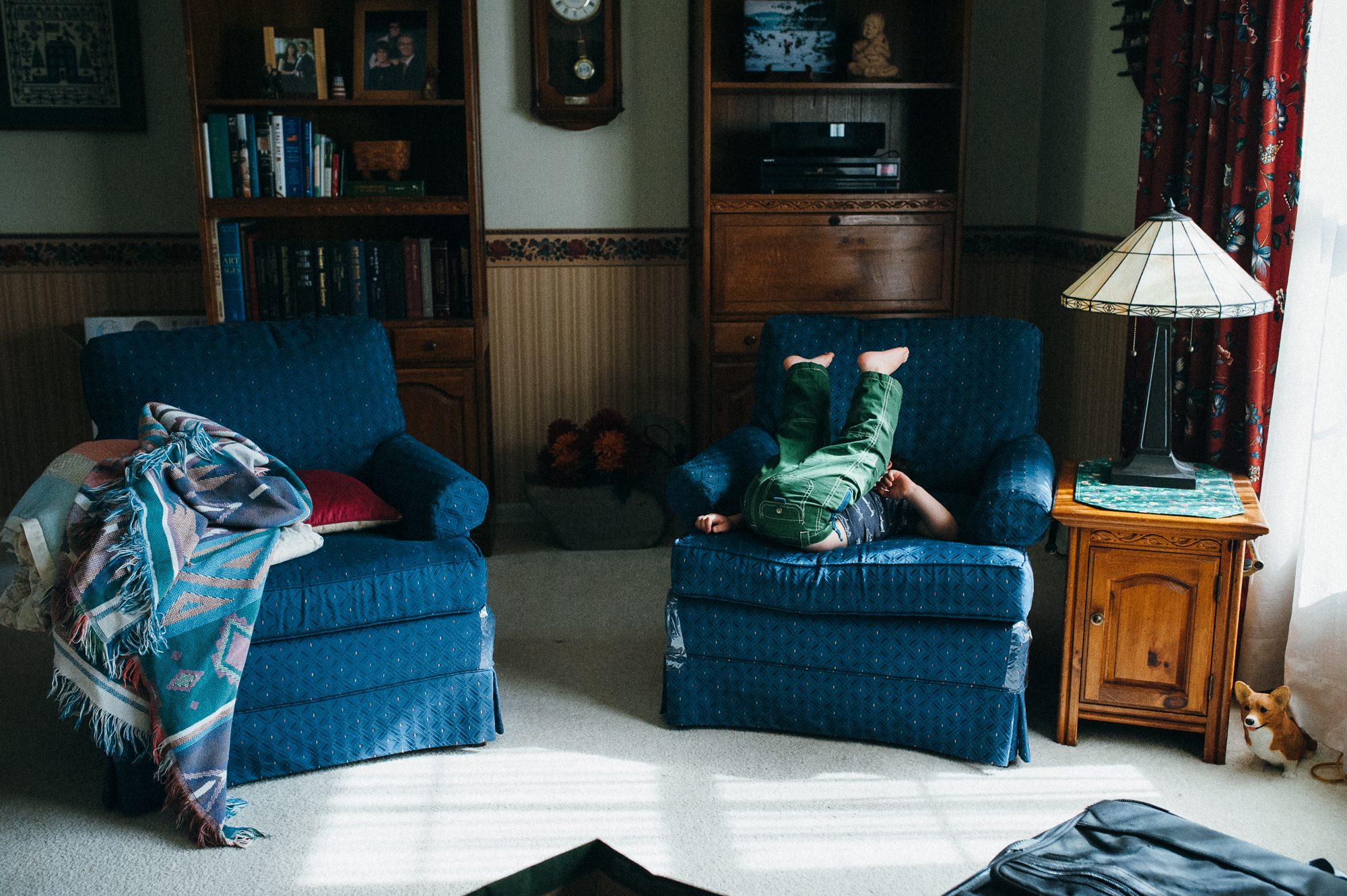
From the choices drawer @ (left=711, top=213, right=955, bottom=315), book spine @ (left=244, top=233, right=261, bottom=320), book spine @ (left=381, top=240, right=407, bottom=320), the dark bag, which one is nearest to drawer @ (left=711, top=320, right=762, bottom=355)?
drawer @ (left=711, top=213, right=955, bottom=315)

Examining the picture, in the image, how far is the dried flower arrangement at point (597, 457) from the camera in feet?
12.0

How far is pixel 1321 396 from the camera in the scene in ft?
7.55

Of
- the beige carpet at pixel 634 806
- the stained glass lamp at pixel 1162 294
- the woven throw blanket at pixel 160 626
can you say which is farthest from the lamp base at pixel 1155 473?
the woven throw blanket at pixel 160 626

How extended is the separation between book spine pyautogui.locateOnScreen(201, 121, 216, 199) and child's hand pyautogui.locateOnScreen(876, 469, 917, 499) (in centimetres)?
222

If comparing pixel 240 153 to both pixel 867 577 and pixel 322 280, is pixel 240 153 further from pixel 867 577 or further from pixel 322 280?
pixel 867 577

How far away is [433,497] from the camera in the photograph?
232 centimetres

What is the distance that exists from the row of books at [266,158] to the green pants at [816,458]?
5.51 feet

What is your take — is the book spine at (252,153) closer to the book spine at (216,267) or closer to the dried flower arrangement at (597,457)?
the book spine at (216,267)

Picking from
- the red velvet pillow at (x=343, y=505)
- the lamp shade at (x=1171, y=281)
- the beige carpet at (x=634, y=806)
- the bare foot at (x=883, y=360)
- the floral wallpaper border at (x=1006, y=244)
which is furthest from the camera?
the floral wallpaper border at (x=1006, y=244)

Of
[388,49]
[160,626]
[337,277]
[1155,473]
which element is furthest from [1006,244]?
[160,626]

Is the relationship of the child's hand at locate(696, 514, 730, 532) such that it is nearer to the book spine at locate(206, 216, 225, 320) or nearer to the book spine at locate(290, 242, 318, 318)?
the book spine at locate(290, 242, 318, 318)

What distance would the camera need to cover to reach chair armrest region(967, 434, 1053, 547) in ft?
7.44

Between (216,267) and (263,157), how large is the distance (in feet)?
1.21

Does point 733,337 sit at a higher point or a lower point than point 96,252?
lower
